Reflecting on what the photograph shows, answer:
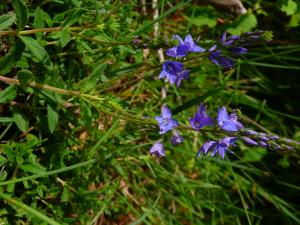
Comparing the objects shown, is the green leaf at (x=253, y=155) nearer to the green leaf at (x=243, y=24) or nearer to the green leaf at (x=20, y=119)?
the green leaf at (x=243, y=24)

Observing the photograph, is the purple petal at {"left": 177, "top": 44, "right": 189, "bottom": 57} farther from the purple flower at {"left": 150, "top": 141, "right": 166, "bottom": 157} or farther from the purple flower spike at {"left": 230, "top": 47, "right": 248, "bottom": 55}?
the purple flower at {"left": 150, "top": 141, "right": 166, "bottom": 157}

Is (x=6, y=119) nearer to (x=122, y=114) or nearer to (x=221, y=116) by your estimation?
(x=122, y=114)

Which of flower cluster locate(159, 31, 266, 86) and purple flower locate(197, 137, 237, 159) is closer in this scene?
flower cluster locate(159, 31, 266, 86)

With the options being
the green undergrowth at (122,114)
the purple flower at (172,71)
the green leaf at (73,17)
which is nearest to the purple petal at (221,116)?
the green undergrowth at (122,114)

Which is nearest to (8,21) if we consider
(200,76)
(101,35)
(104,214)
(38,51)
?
(38,51)

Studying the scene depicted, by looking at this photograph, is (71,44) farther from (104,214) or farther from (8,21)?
(104,214)


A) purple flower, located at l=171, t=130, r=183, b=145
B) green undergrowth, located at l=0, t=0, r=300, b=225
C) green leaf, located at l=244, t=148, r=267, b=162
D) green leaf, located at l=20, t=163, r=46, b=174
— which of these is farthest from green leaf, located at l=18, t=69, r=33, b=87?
green leaf, located at l=244, t=148, r=267, b=162
